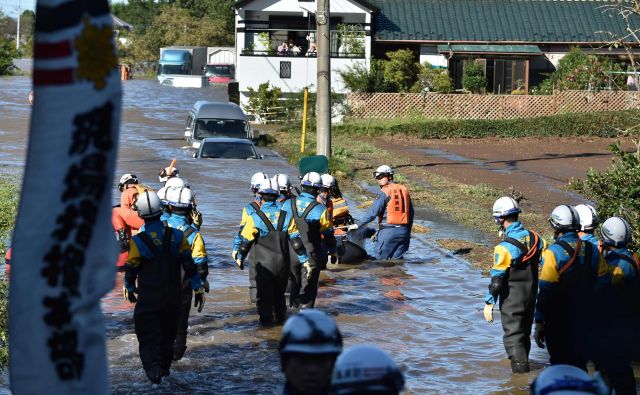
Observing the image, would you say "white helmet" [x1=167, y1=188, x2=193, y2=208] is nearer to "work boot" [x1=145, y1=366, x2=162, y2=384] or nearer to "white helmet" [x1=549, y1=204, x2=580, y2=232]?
"work boot" [x1=145, y1=366, x2=162, y2=384]

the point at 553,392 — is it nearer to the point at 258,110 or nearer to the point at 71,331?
the point at 71,331

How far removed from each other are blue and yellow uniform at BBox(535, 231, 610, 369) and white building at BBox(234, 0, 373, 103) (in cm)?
3550

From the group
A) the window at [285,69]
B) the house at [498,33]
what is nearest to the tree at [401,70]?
the house at [498,33]

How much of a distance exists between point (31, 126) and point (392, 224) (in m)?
13.0

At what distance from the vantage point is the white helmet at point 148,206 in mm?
9352

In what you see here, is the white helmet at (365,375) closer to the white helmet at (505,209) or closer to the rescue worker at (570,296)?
the rescue worker at (570,296)

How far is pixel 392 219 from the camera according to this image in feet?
51.2

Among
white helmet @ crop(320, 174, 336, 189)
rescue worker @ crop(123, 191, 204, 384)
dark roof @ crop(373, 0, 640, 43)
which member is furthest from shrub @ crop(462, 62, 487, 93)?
rescue worker @ crop(123, 191, 204, 384)

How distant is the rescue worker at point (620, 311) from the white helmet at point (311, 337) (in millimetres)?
5290

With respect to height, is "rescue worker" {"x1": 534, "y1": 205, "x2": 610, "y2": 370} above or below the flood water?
above

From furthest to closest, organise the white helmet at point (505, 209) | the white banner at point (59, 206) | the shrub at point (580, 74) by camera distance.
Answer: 1. the shrub at point (580, 74)
2. the white helmet at point (505, 209)
3. the white banner at point (59, 206)

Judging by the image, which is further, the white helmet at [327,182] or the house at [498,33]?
the house at [498,33]

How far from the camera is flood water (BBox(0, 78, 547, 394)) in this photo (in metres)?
10.3

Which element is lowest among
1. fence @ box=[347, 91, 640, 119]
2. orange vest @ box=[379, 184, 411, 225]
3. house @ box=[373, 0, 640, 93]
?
orange vest @ box=[379, 184, 411, 225]
